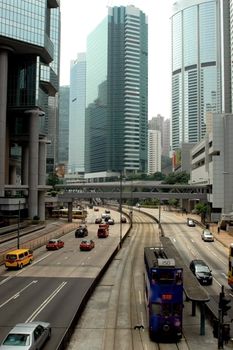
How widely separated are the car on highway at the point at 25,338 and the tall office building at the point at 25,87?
2745 inches

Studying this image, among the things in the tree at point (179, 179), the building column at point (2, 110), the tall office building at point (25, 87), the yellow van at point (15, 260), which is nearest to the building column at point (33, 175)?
the tall office building at point (25, 87)

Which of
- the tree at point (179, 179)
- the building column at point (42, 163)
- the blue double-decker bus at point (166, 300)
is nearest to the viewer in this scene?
the blue double-decker bus at point (166, 300)

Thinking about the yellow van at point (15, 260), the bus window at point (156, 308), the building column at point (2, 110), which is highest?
the building column at point (2, 110)

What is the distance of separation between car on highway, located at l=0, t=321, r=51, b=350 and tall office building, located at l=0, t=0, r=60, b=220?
69725 mm

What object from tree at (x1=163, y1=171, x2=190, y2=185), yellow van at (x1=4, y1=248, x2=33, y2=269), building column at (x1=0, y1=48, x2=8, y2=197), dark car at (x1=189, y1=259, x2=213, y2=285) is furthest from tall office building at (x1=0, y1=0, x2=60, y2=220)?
tree at (x1=163, y1=171, x2=190, y2=185)

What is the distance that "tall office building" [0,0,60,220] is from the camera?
87.6 m

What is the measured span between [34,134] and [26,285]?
67.3 meters

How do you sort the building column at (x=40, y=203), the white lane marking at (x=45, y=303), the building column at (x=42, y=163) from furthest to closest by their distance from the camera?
the building column at (x=42, y=163) < the building column at (x=40, y=203) < the white lane marking at (x=45, y=303)

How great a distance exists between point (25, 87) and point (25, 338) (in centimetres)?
8567

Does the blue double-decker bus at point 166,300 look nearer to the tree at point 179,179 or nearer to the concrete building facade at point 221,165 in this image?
the concrete building facade at point 221,165

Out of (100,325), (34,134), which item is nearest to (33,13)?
(34,134)

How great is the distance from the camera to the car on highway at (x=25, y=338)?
1697cm

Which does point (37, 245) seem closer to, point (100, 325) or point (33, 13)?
point (100, 325)

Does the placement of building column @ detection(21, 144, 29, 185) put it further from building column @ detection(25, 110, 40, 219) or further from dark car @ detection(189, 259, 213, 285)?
dark car @ detection(189, 259, 213, 285)
